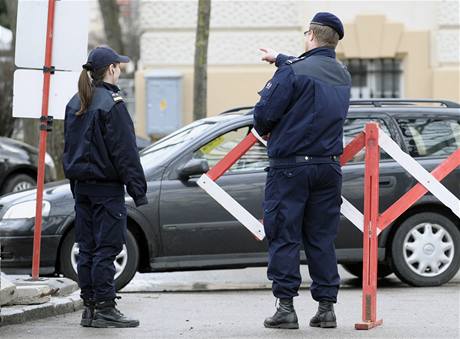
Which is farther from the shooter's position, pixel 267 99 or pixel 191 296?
pixel 191 296

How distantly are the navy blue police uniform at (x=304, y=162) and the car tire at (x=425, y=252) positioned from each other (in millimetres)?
3237

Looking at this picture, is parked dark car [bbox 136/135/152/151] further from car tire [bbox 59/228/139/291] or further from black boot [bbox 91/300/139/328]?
black boot [bbox 91/300/139/328]

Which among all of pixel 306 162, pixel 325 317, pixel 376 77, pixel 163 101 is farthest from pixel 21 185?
pixel 306 162

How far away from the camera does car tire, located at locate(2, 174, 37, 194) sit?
1773cm

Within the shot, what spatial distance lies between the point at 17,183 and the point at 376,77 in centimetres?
830

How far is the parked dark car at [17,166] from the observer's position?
58.0 ft

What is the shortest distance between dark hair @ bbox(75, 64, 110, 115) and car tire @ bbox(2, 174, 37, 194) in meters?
10.1

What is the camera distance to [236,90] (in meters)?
23.0

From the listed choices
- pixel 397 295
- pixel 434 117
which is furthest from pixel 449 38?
pixel 397 295

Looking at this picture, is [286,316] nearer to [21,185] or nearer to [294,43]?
[21,185]

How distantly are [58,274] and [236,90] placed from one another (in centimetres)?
1270

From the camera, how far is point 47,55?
928cm

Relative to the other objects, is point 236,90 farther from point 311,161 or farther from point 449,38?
point 311,161

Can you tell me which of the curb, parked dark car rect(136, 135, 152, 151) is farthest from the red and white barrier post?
parked dark car rect(136, 135, 152, 151)
